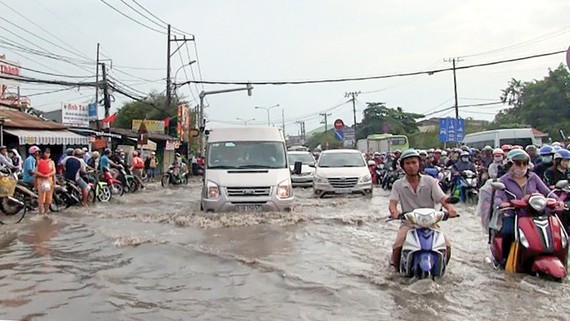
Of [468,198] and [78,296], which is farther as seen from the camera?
[468,198]

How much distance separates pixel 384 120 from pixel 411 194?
68931mm

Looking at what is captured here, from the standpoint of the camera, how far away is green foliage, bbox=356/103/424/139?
7394 centimetres

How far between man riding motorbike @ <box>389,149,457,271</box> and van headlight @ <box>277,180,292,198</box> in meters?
5.53

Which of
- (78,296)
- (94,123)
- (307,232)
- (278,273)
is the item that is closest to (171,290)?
(78,296)

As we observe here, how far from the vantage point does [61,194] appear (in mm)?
14703

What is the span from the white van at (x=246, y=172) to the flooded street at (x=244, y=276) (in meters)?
0.28

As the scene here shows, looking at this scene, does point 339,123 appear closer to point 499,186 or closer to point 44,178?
point 44,178

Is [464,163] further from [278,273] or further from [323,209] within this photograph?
[278,273]

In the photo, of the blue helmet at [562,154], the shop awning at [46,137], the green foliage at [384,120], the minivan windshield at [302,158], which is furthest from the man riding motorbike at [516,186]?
the green foliage at [384,120]

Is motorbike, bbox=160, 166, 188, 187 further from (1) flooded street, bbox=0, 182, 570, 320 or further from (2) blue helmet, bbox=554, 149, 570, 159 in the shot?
(2) blue helmet, bbox=554, 149, 570, 159

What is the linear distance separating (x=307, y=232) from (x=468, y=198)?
6.07 metres

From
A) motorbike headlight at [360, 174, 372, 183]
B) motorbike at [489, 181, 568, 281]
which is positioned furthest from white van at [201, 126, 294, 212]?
motorbike at [489, 181, 568, 281]

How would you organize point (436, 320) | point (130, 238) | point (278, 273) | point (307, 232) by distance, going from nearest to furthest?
point (436, 320) → point (278, 273) → point (130, 238) → point (307, 232)

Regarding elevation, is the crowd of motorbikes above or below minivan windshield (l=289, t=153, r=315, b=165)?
below
